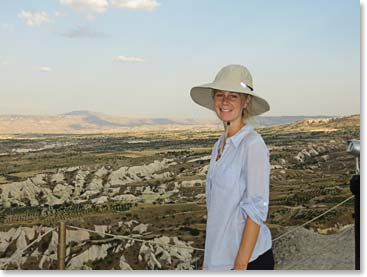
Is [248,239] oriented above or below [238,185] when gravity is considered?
below

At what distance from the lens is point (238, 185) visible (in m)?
0.92

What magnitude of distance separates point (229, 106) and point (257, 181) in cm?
20

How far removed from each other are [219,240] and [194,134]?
2556 mm

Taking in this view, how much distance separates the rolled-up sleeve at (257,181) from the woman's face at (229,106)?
0.38ft

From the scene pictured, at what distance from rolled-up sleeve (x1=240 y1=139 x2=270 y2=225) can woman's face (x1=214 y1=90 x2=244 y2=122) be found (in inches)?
4.6

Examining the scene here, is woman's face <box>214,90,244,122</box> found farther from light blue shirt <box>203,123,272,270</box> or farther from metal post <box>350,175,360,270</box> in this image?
metal post <box>350,175,360,270</box>

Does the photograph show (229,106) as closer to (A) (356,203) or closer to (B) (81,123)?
(A) (356,203)

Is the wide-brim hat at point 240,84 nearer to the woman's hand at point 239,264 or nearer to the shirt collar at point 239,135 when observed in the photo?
the shirt collar at point 239,135

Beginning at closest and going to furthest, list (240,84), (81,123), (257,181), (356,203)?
1. (257,181)
2. (240,84)
3. (356,203)
4. (81,123)

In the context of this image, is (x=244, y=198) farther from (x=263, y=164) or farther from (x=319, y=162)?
(x=319, y=162)

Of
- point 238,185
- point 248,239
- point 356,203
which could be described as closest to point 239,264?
point 248,239

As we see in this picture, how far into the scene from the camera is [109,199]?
3301 mm

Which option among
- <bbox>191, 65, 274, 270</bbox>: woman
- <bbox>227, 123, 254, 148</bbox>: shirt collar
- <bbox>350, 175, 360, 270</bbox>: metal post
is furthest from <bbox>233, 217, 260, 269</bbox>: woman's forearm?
<bbox>350, 175, 360, 270</bbox>: metal post

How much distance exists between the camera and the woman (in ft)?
2.95
